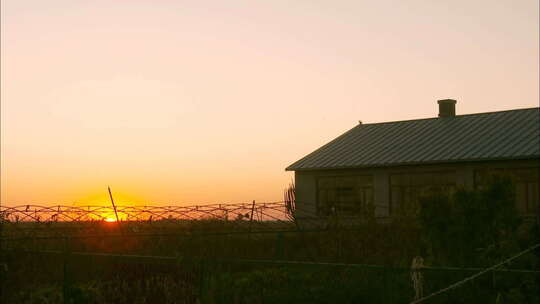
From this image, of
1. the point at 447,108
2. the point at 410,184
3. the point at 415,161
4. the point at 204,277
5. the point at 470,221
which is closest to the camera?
the point at 204,277

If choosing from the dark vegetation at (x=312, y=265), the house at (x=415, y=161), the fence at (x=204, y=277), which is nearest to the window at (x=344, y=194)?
the house at (x=415, y=161)

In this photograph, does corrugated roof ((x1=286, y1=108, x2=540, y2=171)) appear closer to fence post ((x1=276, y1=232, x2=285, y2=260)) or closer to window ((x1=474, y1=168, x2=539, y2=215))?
window ((x1=474, y1=168, x2=539, y2=215))

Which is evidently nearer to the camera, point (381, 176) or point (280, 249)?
point (280, 249)

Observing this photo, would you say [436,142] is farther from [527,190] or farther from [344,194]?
[527,190]

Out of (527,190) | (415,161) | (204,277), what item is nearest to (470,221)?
(204,277)

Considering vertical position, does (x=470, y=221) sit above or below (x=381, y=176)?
below

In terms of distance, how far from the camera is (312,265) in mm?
12984

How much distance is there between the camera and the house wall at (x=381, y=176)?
103 feet

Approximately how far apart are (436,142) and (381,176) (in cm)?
312

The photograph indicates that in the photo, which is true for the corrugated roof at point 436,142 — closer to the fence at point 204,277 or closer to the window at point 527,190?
the window at point 527,190

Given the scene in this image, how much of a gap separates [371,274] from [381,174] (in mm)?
17658

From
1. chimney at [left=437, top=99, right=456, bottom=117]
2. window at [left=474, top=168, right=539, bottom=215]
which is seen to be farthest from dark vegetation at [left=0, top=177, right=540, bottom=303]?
chimney at [left=437, top=99, right=456, bottom=117]

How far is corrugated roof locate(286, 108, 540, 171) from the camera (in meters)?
31.9

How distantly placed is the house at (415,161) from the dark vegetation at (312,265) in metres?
7.45
